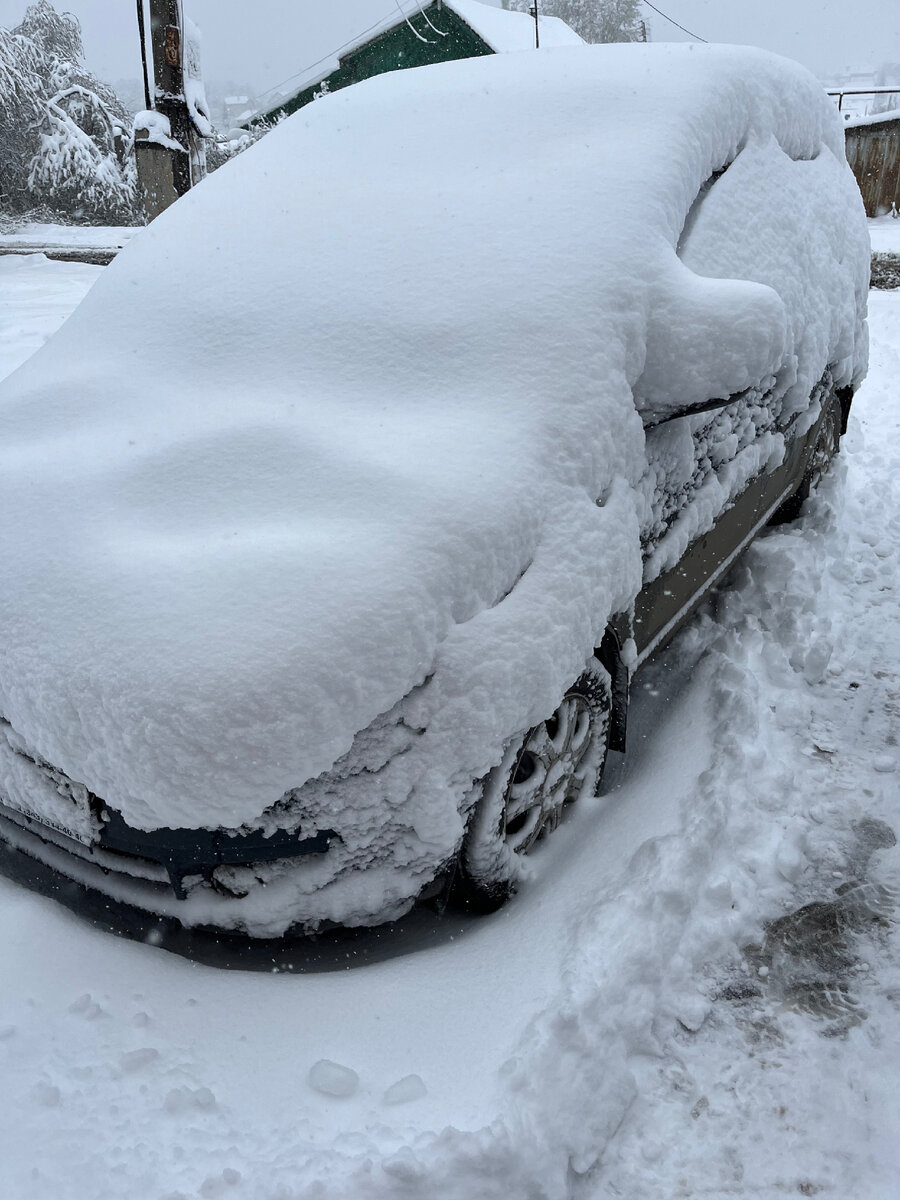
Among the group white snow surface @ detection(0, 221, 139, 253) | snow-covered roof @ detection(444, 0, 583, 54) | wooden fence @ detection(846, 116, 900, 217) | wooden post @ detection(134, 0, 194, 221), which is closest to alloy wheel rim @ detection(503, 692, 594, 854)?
wooden post @ detection(134, 0, 194, 221)

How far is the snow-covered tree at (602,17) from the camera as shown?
1609 inches

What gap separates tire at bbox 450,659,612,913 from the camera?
6.66 feet

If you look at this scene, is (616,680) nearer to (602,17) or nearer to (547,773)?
(547,773)

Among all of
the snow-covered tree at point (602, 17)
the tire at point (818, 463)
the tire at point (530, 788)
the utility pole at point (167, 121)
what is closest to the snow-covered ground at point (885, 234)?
the utility pole at point (167, 121)

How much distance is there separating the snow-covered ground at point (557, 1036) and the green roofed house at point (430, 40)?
74.5 ft

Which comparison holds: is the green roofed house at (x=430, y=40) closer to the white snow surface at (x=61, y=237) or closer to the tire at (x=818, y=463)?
the white snow surface at (x=61, y=237)

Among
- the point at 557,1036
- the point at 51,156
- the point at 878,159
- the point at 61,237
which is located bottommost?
the point at 557,1036

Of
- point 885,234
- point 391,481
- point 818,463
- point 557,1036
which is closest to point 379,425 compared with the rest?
point 391,481

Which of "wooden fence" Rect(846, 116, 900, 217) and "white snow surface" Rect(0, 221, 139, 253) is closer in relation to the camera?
"wooden fence" Rect(846, 116, 900, 217)

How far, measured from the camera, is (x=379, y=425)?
2.12 m

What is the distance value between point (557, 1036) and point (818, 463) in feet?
10.2

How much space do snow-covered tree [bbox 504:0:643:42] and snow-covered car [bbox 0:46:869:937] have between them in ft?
147

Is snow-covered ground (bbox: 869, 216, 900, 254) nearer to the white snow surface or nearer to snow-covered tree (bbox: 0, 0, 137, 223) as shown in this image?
the white snow surface

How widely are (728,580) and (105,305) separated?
248 centimetres
